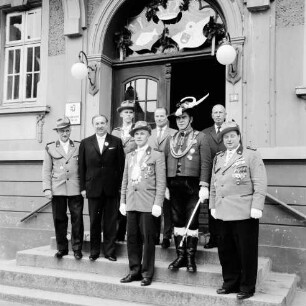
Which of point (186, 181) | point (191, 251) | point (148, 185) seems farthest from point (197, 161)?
point (191, 251)

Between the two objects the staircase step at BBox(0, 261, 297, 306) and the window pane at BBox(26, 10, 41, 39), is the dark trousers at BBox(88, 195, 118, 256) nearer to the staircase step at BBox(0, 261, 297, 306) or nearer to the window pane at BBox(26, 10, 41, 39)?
the staircase step at BBox(0, 261, 297, 306)

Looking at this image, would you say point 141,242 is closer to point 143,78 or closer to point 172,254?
point 172,254

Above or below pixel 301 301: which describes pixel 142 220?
above

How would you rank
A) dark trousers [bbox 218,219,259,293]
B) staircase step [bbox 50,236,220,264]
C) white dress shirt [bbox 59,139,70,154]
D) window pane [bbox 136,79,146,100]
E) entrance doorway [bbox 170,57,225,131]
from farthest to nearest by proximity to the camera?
entrance doorway [bbox 170,57,225,131] → window pane [bbox 136,79,146,100] → white dress shirt [bbox 59,139,70,154] → staircase step [bbox 50,236,220,264] → dark trousers [bbox 218,219,259,293]

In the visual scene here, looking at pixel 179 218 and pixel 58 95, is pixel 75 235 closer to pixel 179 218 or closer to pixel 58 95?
pixel 179 218

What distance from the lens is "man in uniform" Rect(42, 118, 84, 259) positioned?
5910 millimetres

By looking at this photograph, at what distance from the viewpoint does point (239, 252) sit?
185 inches

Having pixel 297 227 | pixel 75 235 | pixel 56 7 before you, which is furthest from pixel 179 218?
pixel 56 7

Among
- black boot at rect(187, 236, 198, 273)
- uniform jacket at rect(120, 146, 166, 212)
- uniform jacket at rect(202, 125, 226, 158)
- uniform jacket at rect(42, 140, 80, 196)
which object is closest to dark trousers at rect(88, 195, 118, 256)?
uniform jacket at rect(42, 140, 80, 196)

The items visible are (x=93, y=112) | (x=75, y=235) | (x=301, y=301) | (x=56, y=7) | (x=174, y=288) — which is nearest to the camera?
(x=174, y=288)

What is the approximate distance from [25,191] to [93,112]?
6.39 ft

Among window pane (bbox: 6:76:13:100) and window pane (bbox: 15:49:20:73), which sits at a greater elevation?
window pane (bbox: 15:49:20:73)

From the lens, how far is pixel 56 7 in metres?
8.18

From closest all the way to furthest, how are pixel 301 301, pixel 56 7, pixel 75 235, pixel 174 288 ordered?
pixel 174 288 < pixel 301 301 < pixel 75 235 < pixel 56 7
